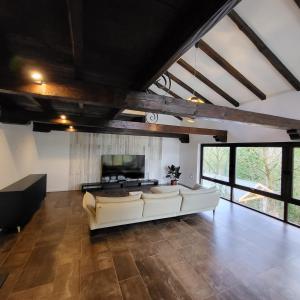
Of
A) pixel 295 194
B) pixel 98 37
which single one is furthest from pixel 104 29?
pixel 295 194

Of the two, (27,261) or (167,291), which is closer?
(167,291)

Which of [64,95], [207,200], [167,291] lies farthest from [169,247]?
[64,95]

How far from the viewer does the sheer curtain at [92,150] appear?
23.2 feet

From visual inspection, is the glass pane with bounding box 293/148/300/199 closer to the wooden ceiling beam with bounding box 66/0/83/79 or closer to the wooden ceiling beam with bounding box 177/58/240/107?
the wooden ceiling beam with bounding box 177/58/240/107

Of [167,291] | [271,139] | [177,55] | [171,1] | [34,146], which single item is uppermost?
[171,1]

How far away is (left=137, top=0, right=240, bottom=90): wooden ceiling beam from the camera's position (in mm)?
1158

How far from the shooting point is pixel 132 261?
2738mm

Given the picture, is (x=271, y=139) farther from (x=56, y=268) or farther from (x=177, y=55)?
(x=56, y=268)

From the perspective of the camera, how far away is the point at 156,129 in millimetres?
5660

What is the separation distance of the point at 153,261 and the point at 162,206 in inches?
49.7

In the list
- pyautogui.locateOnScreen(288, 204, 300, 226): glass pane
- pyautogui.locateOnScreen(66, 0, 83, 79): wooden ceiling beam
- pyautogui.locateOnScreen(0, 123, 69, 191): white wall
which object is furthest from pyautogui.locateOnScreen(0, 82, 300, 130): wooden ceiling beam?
pyautogui.locateOnScreen(288, 204, 300, 226): glass pane

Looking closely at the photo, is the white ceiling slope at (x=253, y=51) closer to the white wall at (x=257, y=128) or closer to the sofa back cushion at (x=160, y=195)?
the white wall at (x=257, y=128)

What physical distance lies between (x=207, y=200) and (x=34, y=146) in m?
6.04

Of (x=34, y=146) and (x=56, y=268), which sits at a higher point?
(x=34, y=146)
